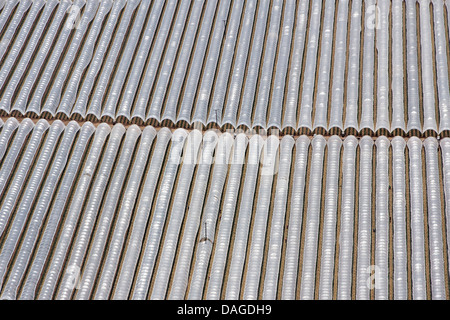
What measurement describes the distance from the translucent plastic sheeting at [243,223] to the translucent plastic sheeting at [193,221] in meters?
0.54

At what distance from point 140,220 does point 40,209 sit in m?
1.40

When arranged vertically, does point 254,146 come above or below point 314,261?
above

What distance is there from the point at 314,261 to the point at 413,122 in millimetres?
2678

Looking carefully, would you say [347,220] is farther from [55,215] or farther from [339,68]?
[55,215]

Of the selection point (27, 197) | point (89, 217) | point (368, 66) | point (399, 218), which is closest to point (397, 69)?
point (368, 66)

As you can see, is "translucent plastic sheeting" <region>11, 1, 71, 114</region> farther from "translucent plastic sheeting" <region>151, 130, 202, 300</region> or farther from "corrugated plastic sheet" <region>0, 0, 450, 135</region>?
"translucent plastic sheeting" <region>151, 130, 202, 300</region>

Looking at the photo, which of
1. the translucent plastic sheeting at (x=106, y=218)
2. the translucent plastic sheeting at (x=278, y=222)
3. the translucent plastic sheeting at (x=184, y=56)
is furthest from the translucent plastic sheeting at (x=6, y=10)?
the translucent plastic sheeting at (x=278, y=222)

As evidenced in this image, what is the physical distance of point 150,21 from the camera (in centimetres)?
877

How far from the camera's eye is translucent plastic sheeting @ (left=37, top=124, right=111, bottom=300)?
627cm

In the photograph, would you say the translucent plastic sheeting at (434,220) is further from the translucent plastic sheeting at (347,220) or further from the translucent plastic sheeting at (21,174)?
the translucent plastic sheeting at (21,174)

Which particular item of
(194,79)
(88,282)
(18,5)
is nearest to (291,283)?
(88,282)

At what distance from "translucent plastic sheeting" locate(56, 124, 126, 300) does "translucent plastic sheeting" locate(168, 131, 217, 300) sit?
1234 millimetres

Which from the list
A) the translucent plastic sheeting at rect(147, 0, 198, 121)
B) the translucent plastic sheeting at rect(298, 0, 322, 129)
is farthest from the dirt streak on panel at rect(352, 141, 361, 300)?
the translucent plastic sheeting at rect(147, 0, 198, 121)

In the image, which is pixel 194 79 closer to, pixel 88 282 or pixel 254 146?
pixel 254 146
